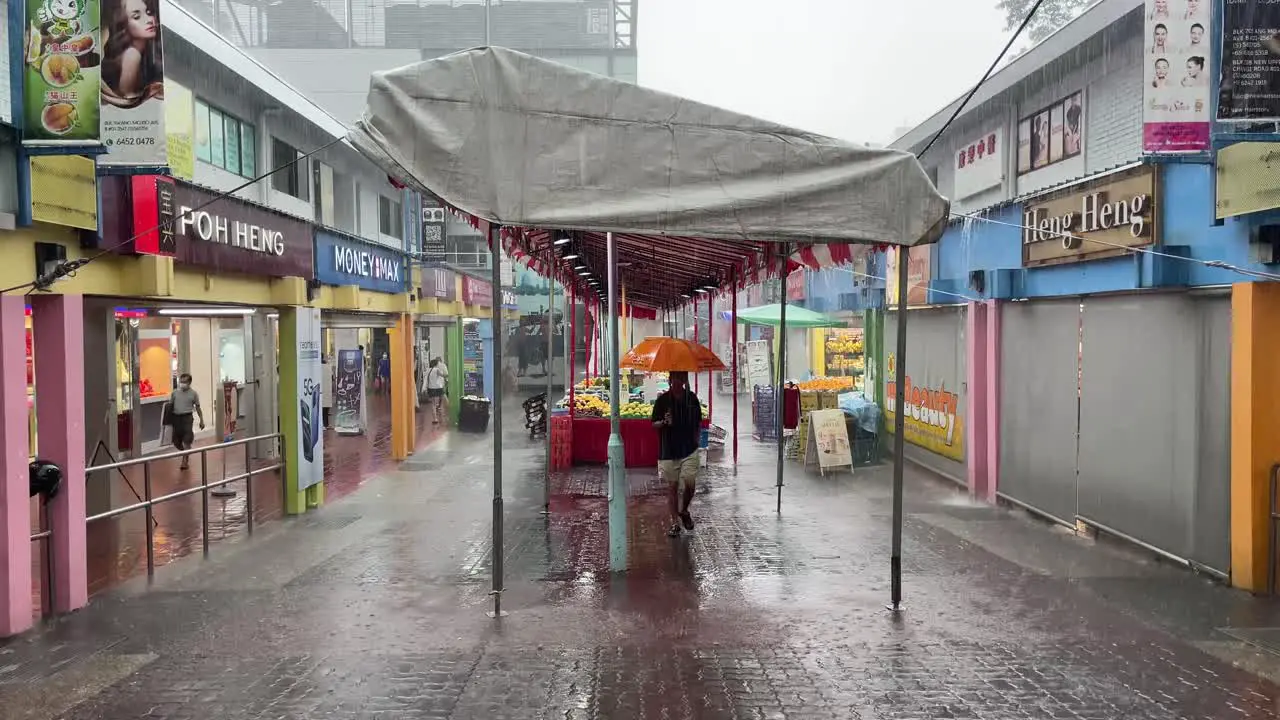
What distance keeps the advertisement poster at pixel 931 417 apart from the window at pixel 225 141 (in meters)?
11.8

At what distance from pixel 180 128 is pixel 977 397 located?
12555 millimetres

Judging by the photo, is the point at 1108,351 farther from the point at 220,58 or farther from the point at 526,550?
the point at 220,58

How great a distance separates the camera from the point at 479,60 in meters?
6.03

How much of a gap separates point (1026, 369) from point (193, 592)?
997cm

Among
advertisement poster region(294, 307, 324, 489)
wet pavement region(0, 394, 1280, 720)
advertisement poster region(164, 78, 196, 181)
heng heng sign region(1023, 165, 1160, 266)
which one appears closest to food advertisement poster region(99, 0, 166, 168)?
wet pavement region(0, 394, 1280, 720)

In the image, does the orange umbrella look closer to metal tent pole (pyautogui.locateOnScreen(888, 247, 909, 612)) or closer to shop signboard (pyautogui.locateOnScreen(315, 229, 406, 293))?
metal tent pole (pyautogui.locateOnScreen(888, 247, 909, 612))

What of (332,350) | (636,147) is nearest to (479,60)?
(636,147)

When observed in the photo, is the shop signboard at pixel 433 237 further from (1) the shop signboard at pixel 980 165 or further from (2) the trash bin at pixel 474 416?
(1) the shop signboard at pixel 980 165

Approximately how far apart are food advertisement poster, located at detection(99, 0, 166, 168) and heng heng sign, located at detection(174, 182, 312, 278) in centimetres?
94

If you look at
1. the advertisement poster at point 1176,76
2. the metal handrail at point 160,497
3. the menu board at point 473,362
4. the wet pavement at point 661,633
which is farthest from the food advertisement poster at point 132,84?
the menu board at point 473,362

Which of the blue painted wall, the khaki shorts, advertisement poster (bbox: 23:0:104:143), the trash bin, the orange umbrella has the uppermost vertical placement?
advertisement poster (bbox: 23:0:104:143)

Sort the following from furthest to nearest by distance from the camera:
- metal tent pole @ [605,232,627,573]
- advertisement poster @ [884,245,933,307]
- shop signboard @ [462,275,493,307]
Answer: shop signboard @ [462,275,493,307] < advertisement poster @ [884,245,933,307] < metal tent pole @ [605,232,627,573]

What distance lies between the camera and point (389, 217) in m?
24.0

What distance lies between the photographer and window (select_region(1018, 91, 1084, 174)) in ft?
40.9
